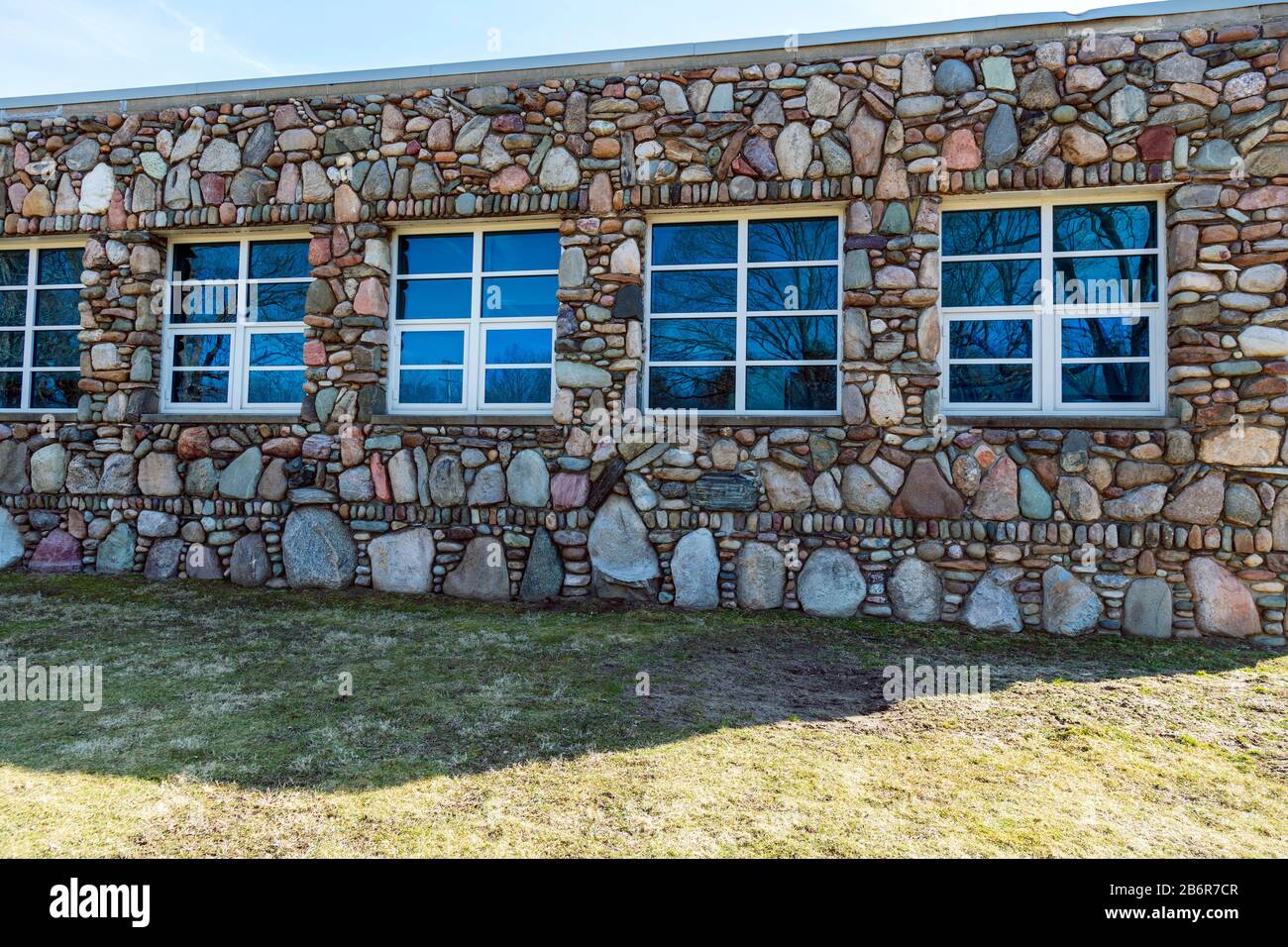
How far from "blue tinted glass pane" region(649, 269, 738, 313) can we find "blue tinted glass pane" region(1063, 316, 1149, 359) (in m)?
2.78

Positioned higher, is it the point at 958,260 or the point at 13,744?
the point at 958,260

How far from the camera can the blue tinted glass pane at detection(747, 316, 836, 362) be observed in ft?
22.0

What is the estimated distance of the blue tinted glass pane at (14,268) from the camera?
819cm

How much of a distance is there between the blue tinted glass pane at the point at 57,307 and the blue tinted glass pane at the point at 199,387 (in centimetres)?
131

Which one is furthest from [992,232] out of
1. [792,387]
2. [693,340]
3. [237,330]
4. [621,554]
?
[237,330]

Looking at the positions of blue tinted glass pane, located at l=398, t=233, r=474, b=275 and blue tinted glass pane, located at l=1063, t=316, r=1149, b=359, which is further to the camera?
blue tinted glass pane, located at l=398, t=233, r=474, b=275

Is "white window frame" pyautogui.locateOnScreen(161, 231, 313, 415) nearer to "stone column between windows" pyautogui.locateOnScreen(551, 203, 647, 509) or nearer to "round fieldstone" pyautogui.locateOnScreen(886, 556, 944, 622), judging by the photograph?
"stone column between windows" pyautogui.locateOnScreen(551, 203, 647, 509)

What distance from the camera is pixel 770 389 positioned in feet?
22.4

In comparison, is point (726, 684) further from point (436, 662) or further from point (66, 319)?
point (66, 319)

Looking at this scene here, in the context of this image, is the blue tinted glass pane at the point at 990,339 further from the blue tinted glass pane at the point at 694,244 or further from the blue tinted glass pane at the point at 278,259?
the blue tinted glass pane at the point at 278,259

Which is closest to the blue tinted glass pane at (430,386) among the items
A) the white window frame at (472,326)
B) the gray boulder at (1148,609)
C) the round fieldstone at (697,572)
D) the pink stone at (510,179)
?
the white window frame at (472,326)

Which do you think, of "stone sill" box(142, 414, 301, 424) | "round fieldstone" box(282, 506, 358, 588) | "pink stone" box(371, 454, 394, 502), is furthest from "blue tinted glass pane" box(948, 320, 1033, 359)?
"stone sill" box(142, 414, 301, 424)

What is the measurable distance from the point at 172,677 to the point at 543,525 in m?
3.03

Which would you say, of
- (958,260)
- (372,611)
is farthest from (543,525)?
(958,260)
